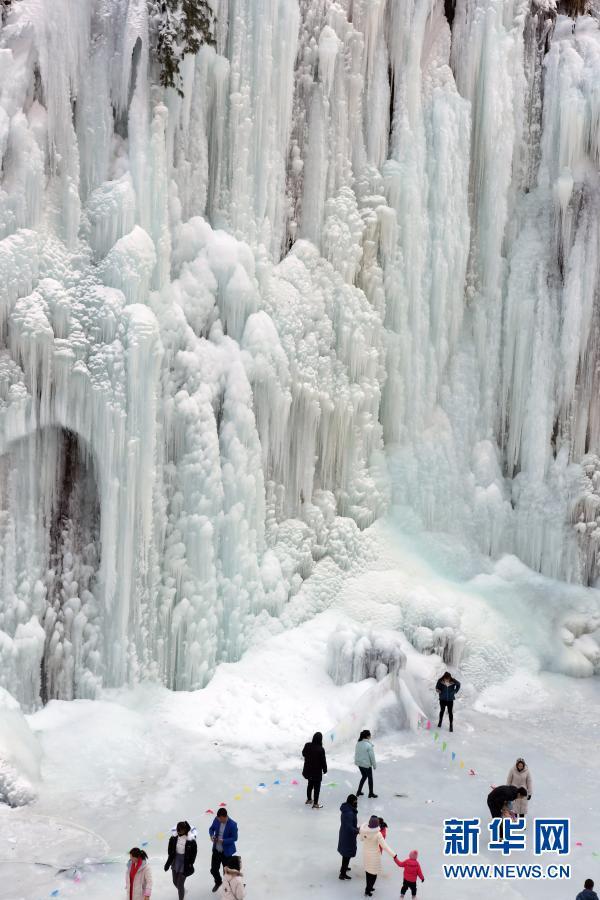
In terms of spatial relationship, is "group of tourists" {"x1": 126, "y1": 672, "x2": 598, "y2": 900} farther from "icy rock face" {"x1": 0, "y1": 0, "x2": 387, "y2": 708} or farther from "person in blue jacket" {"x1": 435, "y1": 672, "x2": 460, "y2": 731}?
"icy rock face" {"x1": 0, "y1": 0, "x2": 387, "y2": 708}

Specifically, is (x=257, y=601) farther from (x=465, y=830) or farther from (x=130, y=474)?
(x=465, y=830)

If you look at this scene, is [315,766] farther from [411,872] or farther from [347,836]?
[411,872]

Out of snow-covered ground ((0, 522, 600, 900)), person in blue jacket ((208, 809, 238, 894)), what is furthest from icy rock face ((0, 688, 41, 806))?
person in blue jacket ((208, 809, 238, 894))

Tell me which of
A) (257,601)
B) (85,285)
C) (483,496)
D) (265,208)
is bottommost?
(257,601)

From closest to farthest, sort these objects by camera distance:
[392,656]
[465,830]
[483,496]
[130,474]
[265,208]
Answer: [465,830], [130,474], [392,656], [265,208], [483,496]

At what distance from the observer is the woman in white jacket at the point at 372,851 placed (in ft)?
31.3

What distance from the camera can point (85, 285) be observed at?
44.4 feet

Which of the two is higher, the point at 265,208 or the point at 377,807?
the point at 265,208

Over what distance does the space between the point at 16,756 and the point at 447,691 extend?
5.51 m

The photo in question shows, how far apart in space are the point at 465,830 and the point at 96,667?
16.7 feet

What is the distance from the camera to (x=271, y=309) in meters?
15.8

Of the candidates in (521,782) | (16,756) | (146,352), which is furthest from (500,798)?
(146,352)

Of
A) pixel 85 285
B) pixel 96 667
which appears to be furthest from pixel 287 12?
pixel 96 667

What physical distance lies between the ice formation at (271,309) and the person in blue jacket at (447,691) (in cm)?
174
